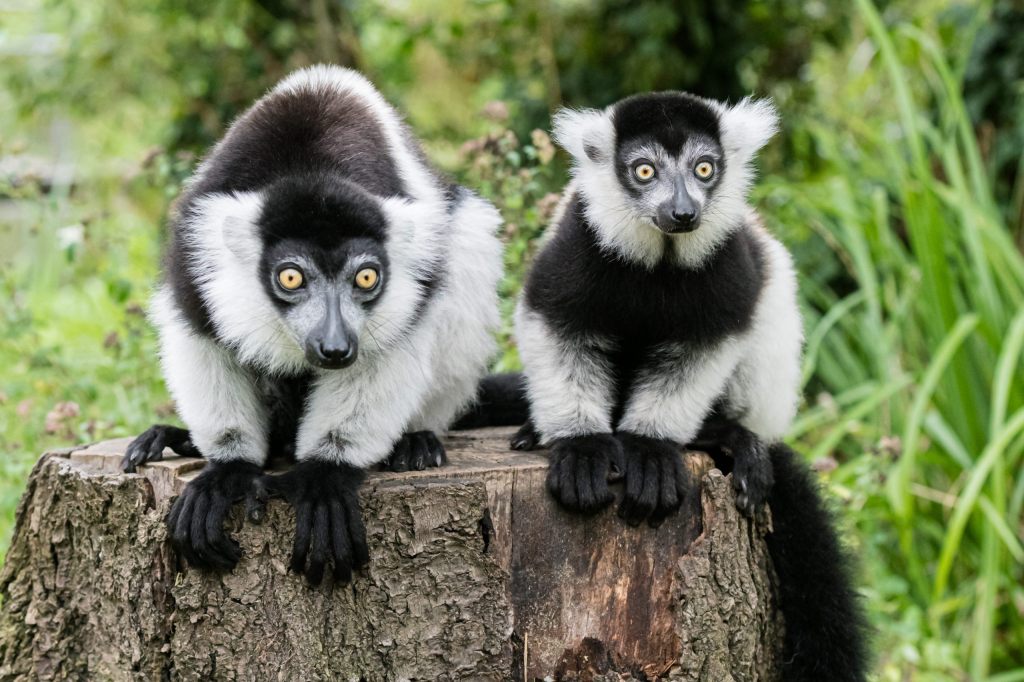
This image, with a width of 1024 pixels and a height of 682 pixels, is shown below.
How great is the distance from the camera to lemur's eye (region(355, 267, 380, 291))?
147 inches

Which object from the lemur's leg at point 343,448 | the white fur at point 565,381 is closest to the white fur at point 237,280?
the lemur's leg at point 343,448

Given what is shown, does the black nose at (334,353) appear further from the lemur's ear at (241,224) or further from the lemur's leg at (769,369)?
the lemur's leg at (769,369)

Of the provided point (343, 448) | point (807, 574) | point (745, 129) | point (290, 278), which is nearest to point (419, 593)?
point (343, 448)

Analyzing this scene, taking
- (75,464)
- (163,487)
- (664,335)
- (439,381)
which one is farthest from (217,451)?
(664,335)

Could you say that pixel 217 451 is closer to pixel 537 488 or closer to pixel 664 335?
pixel 537 488

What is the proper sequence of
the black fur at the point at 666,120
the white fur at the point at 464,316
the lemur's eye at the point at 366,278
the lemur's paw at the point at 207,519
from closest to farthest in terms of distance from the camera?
the lemur's paw at the point at 207,519, the lemur's eye at the point at 366,278, the black fur at the point at 666,120, the white fur at the point at 464,316

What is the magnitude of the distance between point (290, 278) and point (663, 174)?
5.06ft

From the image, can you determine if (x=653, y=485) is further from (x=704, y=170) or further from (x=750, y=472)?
(x=704, y=170)

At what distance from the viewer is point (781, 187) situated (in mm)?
7145

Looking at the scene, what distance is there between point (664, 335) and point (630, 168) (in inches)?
27.1

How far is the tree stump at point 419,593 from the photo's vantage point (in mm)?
3688

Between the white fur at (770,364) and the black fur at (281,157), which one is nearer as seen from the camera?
the black fur at (281,157)

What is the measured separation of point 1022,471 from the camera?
641 centimetres

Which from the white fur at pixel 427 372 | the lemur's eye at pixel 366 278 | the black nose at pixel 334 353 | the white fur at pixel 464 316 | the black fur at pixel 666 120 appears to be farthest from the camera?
the white fur at pixel 464 316
